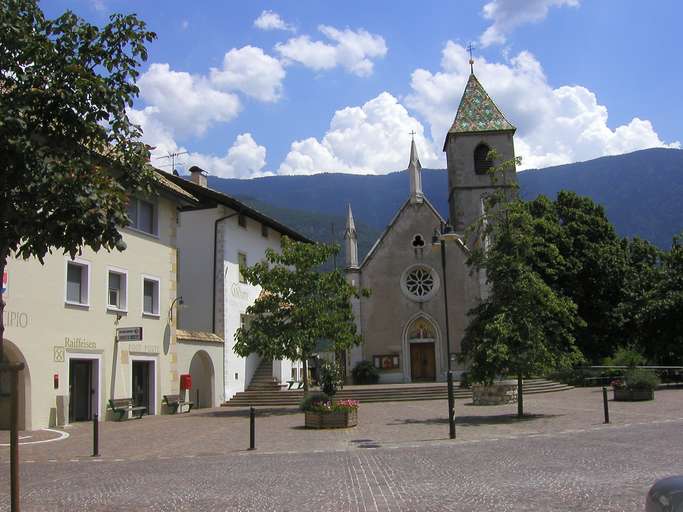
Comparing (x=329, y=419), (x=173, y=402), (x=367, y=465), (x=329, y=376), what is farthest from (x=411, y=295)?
(x=367, y=465)

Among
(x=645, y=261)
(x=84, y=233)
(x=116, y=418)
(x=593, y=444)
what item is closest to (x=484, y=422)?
(x=593, y=444)

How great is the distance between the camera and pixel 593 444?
1345 centimetres

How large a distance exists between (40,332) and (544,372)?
1478 centimetres

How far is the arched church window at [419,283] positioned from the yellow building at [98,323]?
17.9m

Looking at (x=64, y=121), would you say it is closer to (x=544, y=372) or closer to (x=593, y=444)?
(x=593, y=444)

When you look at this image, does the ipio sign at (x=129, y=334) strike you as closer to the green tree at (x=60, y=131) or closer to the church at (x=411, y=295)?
the green tree at (x=60, y=131)

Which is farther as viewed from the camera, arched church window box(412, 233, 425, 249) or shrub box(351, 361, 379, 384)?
arched church window box(412, 233, 425, 249)

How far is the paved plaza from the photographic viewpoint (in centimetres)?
849

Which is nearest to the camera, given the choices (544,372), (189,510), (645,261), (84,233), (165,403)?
(84,233)

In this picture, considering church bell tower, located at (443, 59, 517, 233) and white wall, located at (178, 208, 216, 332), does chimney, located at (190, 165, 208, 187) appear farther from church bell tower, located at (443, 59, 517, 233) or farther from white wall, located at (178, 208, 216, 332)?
church bell tower, located at (443, 59, 517, 233)

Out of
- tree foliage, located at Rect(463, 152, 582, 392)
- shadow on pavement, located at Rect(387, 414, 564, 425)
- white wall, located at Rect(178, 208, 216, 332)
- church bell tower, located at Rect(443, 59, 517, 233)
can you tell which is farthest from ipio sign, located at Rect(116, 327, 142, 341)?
church bell tower, located at Rect(443, 59, 517, 233)

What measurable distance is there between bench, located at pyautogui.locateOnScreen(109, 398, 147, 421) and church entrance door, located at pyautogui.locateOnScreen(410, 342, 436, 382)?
66.7ft

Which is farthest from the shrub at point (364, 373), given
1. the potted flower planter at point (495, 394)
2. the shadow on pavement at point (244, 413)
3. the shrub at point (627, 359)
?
the potted flower planter at point (495, 394)

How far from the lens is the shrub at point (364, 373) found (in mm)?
40000
